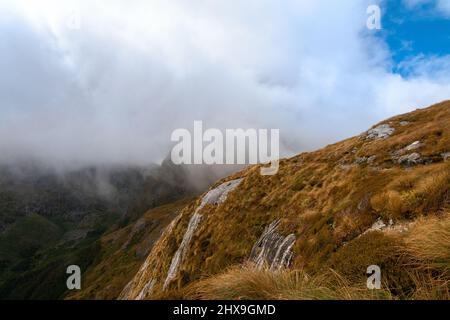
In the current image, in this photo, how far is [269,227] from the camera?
28969 mm

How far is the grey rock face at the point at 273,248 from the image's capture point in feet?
68.6

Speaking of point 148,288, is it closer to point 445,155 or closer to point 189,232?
point 189,232

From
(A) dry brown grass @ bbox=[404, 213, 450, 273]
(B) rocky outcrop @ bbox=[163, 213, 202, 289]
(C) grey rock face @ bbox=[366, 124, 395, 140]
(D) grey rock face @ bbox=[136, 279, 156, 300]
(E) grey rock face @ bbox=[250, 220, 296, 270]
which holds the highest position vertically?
(C) grey rock face @ bbox=[366, 124, 395, 140]

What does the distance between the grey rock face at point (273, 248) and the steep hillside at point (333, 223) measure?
0.09 m

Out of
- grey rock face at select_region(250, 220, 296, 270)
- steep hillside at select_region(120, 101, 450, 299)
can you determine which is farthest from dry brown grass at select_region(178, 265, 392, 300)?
grey rock face at select_region(250, 220, 296, 270)

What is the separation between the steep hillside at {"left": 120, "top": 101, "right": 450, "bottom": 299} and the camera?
27.7 feet

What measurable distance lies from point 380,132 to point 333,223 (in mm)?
27212

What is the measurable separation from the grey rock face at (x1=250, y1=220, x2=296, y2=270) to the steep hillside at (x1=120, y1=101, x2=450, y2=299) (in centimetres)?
9

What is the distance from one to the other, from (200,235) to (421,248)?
33.5 meters

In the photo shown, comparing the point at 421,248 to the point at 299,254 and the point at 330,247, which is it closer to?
the point at 330,247

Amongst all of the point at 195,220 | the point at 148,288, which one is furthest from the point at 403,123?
the point at 148,288

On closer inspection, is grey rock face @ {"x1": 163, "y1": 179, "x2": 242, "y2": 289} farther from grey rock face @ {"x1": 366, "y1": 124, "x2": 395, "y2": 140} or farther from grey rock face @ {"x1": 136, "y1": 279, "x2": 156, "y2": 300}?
grey rock face @ {"x1": 366, "y1": 124, "x2": 395, "y2": 140}

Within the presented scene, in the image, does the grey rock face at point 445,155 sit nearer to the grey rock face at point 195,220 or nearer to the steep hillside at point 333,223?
the steep hillside at point 333,223
